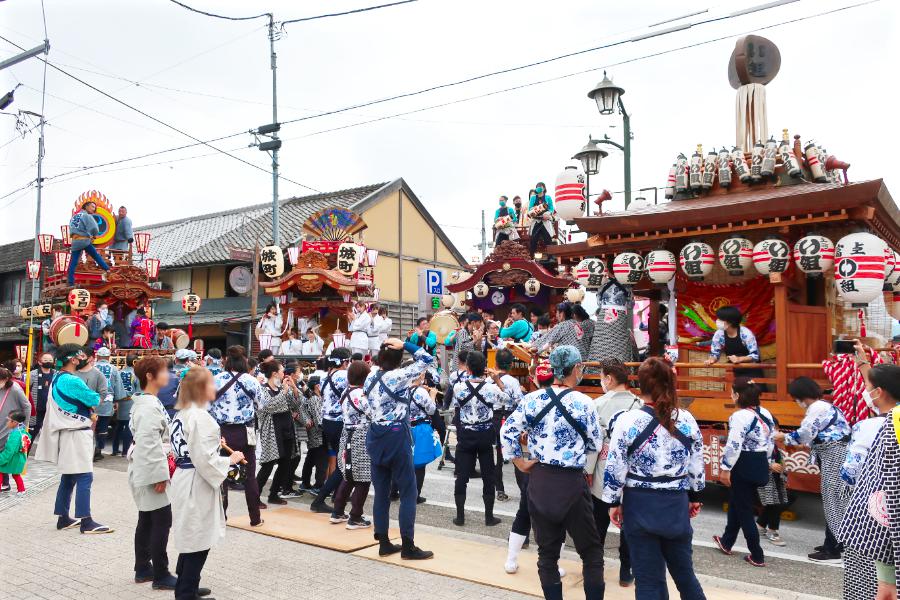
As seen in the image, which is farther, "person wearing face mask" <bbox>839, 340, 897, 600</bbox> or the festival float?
the festival float

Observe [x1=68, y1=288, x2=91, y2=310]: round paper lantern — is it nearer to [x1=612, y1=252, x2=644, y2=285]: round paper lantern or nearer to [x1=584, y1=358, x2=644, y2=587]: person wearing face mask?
[x1=612, y1=252, x2=644, y2=285]: round paper lantern

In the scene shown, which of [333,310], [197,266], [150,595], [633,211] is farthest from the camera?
[197,266]

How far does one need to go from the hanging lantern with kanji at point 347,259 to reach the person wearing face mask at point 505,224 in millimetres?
4543

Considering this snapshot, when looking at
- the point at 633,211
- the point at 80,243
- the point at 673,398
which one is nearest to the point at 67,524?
the point at 673,398

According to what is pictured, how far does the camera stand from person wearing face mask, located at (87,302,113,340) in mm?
16234

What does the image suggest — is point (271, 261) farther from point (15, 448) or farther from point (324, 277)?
point (15, 448)

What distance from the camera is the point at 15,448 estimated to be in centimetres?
917

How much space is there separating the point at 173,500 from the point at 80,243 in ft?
47.5

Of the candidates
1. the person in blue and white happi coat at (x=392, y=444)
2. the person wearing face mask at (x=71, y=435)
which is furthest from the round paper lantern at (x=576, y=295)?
the person wearing face mask at (x=71, y=435)

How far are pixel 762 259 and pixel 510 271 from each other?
10.6 metres

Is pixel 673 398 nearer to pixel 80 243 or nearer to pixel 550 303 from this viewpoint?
pixel 550 303

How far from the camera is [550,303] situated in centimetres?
1919

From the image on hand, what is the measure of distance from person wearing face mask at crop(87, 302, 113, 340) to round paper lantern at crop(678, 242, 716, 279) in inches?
564

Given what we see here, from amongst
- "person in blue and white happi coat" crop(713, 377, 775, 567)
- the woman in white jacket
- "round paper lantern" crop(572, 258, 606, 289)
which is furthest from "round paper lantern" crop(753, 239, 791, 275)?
the woman in white jacket
